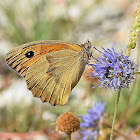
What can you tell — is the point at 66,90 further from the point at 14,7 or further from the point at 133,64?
the point at 14,7

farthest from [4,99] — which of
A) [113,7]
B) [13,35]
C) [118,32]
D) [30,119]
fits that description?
[113,7]

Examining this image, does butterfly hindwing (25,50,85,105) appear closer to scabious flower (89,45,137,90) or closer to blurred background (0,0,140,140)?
scabious flower (89,45,137,90)

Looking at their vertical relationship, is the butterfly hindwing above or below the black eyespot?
below

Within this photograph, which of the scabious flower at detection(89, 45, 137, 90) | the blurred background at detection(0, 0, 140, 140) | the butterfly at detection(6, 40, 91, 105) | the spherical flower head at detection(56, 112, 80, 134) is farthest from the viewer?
the blurred background at detection(0, 0, 140, 140)

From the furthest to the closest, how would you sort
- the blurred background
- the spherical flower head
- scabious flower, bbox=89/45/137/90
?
the blurred background → the spherical flower head → scabious flower, bbox=89/45/137/90

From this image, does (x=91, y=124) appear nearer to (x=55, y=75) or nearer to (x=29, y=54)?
(x=55, y=75)

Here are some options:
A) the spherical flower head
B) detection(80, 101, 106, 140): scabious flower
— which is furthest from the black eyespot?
detection(80, 101, 106, 140): scabious flower

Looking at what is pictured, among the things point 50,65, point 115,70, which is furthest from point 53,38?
point 115,70
